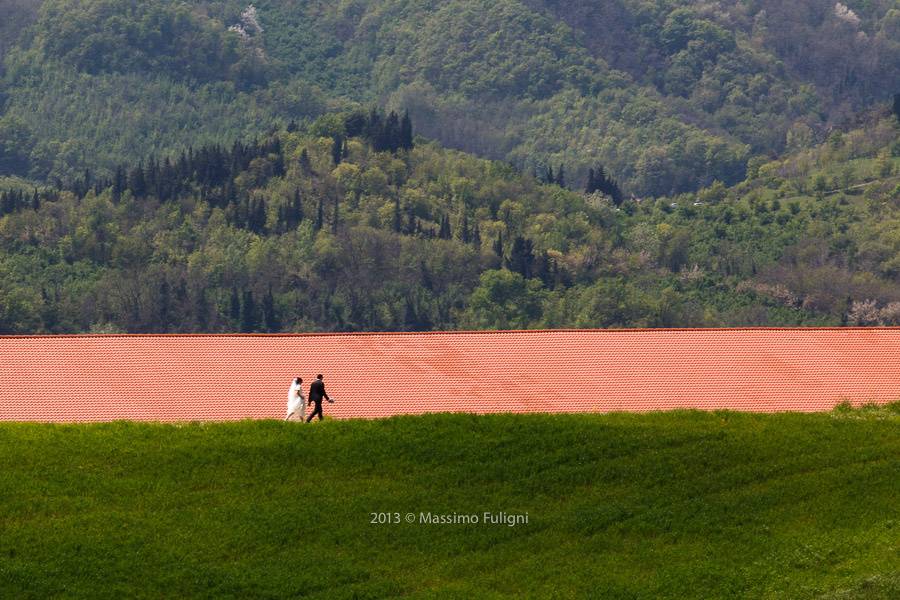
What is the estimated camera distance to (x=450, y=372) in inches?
1988

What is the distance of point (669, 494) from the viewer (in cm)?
3994

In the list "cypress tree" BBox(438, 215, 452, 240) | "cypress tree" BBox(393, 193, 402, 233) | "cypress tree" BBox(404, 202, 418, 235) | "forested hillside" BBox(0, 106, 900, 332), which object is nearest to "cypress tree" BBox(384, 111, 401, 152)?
"forested hillside" BBox(0, 106, 900, 332)

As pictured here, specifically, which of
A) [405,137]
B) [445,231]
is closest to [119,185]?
[405,137]

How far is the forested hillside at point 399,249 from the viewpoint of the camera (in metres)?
145

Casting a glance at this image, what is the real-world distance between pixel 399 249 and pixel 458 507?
116038 mm

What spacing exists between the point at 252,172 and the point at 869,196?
54607 millimetres

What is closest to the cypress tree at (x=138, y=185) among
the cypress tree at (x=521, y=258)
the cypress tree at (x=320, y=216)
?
the cypress tree at (x=320, y=216)

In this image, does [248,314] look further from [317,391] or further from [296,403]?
[317,391]

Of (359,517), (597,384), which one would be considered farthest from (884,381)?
(359,517)

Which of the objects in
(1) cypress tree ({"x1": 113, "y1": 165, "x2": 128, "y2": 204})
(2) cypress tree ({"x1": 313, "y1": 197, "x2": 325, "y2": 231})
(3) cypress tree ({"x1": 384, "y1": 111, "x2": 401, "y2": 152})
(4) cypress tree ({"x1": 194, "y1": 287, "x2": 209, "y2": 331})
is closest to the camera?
(4) cypress tree ({"x1": 194, "y1": 287, "x2": 209, "y2": 331})

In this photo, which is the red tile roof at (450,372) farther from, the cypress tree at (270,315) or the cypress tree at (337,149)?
the cypress tree at (337,149)

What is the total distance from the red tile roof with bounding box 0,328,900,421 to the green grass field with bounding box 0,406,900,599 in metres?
4.83

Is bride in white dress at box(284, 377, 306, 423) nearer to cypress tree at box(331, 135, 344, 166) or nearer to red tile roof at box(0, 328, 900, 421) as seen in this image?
red tile roof at box(0, 328, 900, 421)

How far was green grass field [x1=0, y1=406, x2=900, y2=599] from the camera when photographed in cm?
3675
